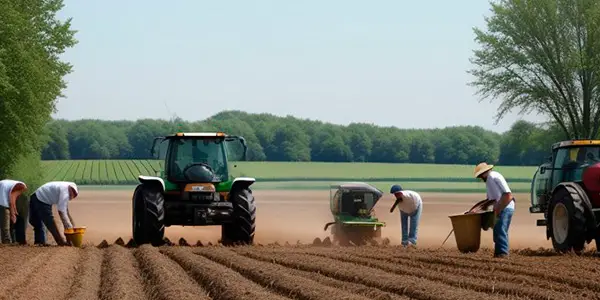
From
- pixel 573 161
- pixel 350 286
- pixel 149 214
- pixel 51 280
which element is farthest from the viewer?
pixel 149 214

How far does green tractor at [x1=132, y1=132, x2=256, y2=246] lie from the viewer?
2033cm

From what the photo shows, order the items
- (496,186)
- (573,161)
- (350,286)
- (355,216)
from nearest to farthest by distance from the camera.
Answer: (350,286), (496,186), (573,161), (355,216)

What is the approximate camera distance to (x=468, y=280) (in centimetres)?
1270

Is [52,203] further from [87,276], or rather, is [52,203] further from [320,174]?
[320,174]

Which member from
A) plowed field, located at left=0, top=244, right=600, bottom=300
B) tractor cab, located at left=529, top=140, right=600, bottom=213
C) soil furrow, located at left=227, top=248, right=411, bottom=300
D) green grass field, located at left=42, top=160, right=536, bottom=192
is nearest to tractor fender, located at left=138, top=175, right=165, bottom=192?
plowed field, located at left=0, top=244, right=600, bottom=300

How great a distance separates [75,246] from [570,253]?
30.7ft

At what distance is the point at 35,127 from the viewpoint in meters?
37.5

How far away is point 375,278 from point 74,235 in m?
8.91

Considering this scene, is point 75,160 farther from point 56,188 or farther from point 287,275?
point 287,275

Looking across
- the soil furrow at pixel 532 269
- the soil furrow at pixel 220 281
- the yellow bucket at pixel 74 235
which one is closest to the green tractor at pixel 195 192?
the yellow bucket at pixel 74 235

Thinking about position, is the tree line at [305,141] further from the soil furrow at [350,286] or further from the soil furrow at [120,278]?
the soil furrow at [350,286]

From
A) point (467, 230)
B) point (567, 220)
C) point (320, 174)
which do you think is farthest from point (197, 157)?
point (320, 174)

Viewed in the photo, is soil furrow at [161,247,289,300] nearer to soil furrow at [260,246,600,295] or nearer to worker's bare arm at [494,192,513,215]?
soil furrow at [260,246,600,295]

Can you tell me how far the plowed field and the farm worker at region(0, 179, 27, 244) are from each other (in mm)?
2376
